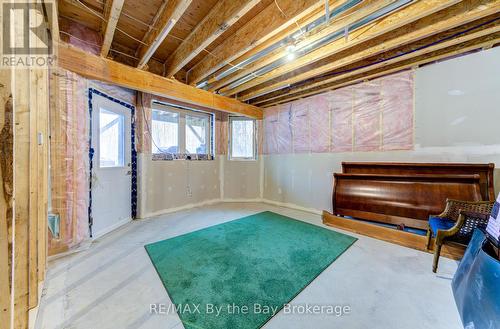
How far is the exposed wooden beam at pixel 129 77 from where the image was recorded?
2.23 m

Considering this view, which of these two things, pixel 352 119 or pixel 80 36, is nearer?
pixel 80 36

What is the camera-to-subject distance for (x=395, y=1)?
1637 millimetres

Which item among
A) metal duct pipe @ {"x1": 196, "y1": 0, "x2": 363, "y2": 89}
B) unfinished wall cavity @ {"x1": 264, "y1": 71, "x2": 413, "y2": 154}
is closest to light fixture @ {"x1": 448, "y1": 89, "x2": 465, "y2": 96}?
unfinished wall cavity @ {"x1": 264, "y1": 71, "x2": 413, "y2": 154}

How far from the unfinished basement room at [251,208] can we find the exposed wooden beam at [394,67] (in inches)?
1.1

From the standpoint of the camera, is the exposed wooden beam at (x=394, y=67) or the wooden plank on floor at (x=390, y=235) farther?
the exposed wooden beam at (x=394, y=67)

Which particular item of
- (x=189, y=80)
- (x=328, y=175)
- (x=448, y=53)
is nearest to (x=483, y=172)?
(x=448, y=53)

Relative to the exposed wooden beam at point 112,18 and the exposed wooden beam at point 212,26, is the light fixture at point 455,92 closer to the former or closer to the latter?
the exposed wooden beam at point 212,26

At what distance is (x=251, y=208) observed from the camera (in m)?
4.36

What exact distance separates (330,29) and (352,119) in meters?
1.89

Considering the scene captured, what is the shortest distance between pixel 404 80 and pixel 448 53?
0.53m

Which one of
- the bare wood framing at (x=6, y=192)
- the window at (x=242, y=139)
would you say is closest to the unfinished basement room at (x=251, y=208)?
the bare wood framing at (x=6, y=192)

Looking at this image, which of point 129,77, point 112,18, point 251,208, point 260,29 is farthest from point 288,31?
point 251,208

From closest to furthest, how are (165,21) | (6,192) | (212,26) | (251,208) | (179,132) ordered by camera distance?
(6,192) → (165,21) → (212,26) → (179,132) → (251,208)

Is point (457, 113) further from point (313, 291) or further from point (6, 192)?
point (6, 192)
